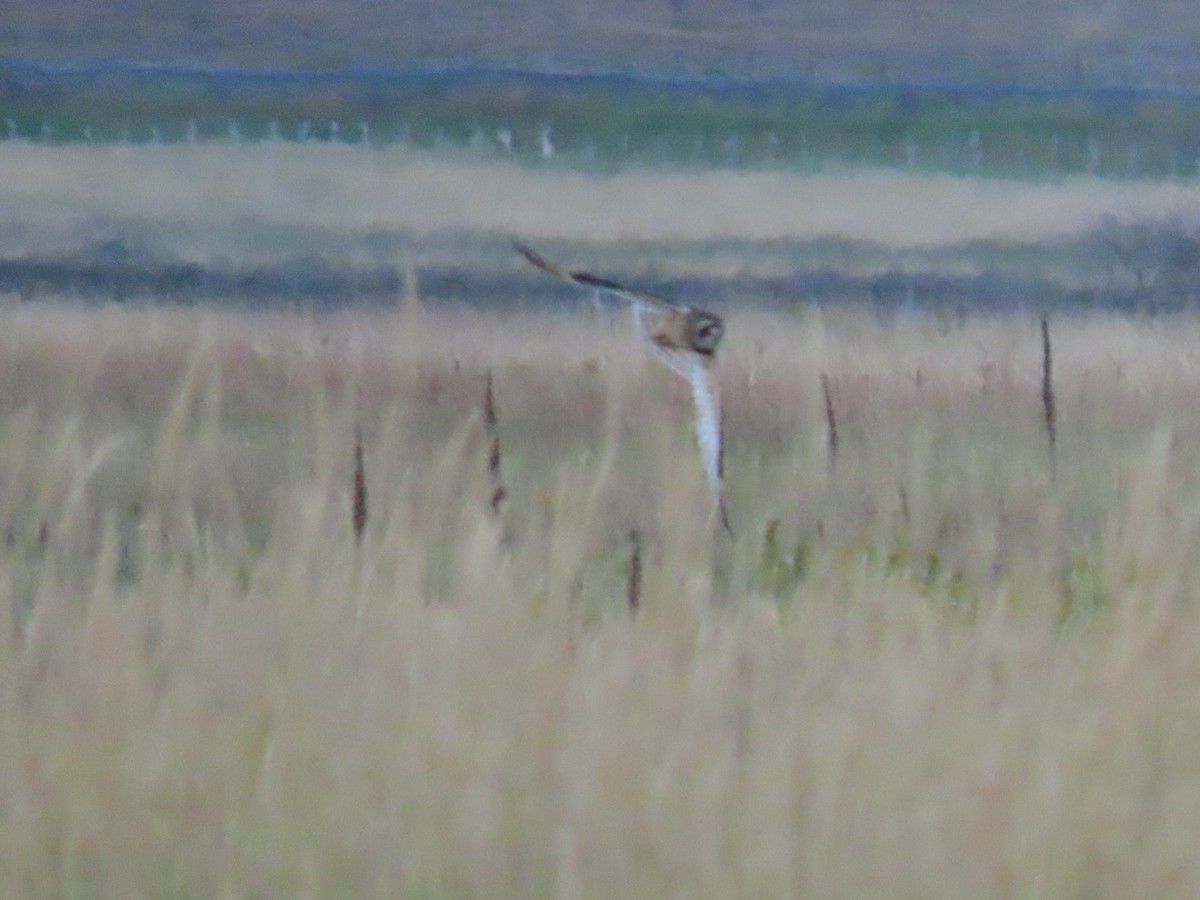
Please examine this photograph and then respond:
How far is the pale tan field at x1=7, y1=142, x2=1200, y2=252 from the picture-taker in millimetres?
3725

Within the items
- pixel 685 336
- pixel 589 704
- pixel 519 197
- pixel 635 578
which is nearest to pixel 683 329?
pixel 685 336

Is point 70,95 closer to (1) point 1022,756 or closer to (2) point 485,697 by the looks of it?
(2) point 485,697

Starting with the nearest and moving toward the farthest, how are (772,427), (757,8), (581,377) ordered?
(772,427)
(581,377)
(757,8)

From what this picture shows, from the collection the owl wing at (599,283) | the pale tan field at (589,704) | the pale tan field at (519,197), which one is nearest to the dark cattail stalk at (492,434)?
the pale tan field at (589,704)

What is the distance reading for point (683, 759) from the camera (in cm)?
157

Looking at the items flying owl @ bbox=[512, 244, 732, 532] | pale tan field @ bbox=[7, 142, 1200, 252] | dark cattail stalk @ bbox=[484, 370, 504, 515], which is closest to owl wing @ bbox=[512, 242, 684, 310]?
flying owl @ bbox=[512, 244, 732, 532]

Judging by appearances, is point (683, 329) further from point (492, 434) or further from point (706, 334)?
point (492, 434)

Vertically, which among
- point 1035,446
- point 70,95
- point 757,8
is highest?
point 757,8

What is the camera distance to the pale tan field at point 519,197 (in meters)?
3.72

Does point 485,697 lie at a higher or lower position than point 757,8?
lower

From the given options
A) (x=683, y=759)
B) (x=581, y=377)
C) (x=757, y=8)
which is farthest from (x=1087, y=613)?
(x=757, y=8)

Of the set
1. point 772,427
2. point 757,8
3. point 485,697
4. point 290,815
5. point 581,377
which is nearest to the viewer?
point 290,815

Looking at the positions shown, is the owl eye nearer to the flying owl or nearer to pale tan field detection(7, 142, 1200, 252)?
the flying owl

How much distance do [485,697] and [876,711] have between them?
0.38 metres
